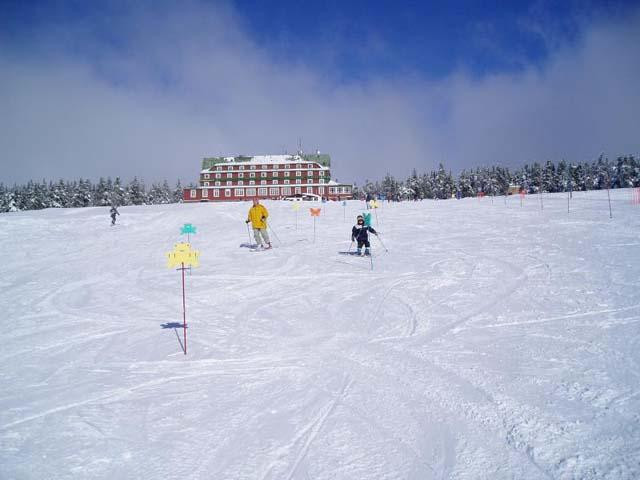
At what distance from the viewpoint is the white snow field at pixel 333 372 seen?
3459mm

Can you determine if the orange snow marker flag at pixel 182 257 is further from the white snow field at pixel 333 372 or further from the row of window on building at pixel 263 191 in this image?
the row of window on building at pixel 263 191

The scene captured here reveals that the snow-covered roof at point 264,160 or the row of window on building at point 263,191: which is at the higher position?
the snow-covered roof at point 264,160

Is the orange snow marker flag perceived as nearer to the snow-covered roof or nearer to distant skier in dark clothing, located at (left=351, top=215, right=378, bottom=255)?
distant skier in dark clothing, located at (left=351, top=215, right=378, bottom=255)

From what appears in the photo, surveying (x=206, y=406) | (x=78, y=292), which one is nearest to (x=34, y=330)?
(x=78, y=292)

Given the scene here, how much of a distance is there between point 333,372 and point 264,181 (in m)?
90.9

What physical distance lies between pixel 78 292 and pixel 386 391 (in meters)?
9.98

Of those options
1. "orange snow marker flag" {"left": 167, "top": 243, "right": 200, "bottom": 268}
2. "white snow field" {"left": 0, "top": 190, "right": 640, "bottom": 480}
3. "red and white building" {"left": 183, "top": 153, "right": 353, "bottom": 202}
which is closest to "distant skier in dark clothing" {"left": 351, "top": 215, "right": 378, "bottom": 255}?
"white snow field" {"left": 0, "top": 190, "right": 640, "bottom": 480}

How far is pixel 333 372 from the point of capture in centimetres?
527

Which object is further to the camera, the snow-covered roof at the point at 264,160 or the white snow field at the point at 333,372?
the snow-covered roof at the point at 264,160

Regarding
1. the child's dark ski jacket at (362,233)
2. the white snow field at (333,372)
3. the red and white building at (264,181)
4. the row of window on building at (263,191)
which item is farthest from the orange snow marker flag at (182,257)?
the row of window on building at (263,191)

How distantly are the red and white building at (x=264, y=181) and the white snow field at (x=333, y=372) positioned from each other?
79495 millimetres

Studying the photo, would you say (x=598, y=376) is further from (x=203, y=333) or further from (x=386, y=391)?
(x=203, y=333)

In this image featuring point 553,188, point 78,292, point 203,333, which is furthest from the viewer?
point 553,188

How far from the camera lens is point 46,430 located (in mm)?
4047
